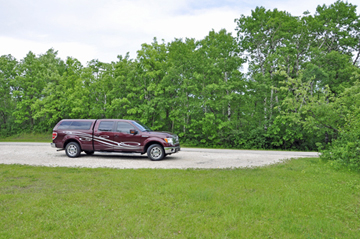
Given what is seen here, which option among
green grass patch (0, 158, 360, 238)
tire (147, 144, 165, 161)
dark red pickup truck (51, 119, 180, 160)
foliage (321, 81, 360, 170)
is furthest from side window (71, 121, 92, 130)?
foliage (321, 81, 360, 170)

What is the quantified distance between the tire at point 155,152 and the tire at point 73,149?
3696 mm

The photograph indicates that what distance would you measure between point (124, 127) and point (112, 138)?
0.78 m

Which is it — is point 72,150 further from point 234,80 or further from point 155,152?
point 234,80

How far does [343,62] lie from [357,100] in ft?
60.0

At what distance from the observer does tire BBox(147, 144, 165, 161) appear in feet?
40.5

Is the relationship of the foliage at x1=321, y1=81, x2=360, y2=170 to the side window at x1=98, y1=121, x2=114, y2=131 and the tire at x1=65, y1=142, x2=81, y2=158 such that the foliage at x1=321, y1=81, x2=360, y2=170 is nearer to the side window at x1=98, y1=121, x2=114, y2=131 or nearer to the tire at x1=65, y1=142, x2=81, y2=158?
the side window at x1=98, y1=121, x2=114, y2=131

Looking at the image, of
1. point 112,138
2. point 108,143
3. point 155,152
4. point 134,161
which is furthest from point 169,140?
point 108,143

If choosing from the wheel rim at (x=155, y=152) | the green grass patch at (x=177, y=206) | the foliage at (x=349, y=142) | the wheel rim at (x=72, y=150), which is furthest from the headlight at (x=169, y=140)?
the foliage at (x=349, y=142)

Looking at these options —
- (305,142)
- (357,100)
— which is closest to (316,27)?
(305,142)

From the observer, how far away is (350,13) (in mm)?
27875

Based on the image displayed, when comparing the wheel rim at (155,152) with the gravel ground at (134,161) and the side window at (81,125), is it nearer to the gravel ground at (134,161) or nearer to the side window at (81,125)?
the gravel ground at (134,161)

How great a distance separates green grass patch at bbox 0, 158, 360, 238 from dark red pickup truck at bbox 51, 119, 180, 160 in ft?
14.3

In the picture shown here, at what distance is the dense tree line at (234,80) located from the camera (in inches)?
980

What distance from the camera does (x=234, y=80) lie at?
24.8 meters
